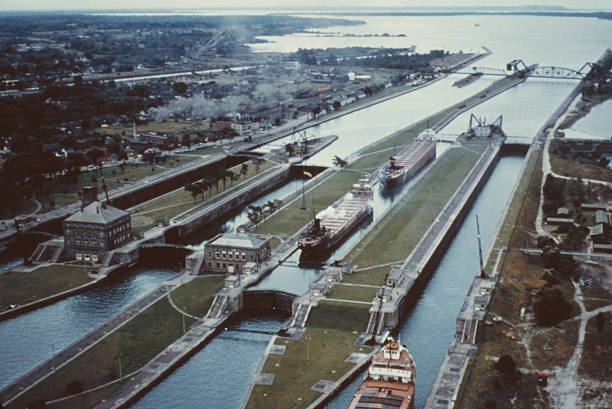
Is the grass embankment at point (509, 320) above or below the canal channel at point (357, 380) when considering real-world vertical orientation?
above

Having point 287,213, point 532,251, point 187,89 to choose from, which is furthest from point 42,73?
point 532,251

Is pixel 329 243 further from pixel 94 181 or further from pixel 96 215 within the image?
pixel 94 181

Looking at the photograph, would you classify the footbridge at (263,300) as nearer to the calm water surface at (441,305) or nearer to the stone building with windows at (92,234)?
the calm water surface at (441,305)

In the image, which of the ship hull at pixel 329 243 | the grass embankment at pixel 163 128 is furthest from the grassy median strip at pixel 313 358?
the grass embankment at pixel 163 128

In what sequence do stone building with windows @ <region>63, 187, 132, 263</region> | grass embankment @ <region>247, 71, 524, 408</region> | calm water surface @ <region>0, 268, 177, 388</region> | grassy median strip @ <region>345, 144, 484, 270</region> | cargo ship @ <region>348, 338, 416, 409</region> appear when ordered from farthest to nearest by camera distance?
1. stone building with windows @ <region>63, 187, 132, 263</region>
2. grassy median strip @ <region>345, 144, 484, 270</region>
3. calm water surface @ <region>0, 268, 177, 388</region>
4. grass embankment @ <region>247, 71, 524, 408</region>
5. cargo ship @ <region>348, 338, 416, 409</region>

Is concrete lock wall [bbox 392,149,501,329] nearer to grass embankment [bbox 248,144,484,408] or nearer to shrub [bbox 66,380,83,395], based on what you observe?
grass embankment [bbox 248,144,484,408]

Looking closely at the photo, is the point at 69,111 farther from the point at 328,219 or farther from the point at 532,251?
the point at 532,251

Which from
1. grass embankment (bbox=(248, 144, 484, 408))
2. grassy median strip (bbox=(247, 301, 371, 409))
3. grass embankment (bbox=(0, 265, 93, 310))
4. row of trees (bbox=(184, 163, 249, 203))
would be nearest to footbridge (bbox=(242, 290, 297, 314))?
grass embankment (bbox=(248, 144, 484, 408))

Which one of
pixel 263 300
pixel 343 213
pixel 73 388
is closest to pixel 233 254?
pixel 263 300
